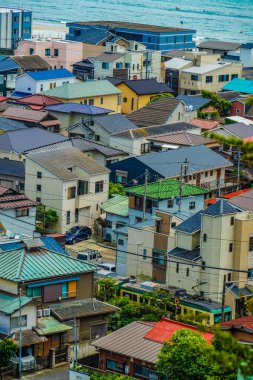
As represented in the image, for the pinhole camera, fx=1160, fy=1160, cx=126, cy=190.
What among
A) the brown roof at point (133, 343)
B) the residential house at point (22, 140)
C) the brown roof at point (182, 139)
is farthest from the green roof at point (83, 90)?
the brown roof at point (133, 343)

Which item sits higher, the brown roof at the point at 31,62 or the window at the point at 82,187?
the brown roof at the point at 31,62

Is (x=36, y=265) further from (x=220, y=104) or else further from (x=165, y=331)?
(x=220, y=104)

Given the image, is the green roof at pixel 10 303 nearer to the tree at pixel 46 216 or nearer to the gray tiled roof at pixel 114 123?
the tree at pixel 46 216

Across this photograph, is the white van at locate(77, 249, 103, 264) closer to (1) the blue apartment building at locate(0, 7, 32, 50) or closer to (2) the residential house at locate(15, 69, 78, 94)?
(2) the residential house at locate(15, 69, 78, 94)

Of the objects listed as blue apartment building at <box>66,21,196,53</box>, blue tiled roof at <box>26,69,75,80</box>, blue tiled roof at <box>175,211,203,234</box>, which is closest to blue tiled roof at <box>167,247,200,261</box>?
blue tiled roof at <box>175,211,203,234</box>

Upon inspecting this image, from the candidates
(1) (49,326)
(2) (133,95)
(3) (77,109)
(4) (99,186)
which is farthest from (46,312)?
(2) (133,95)
